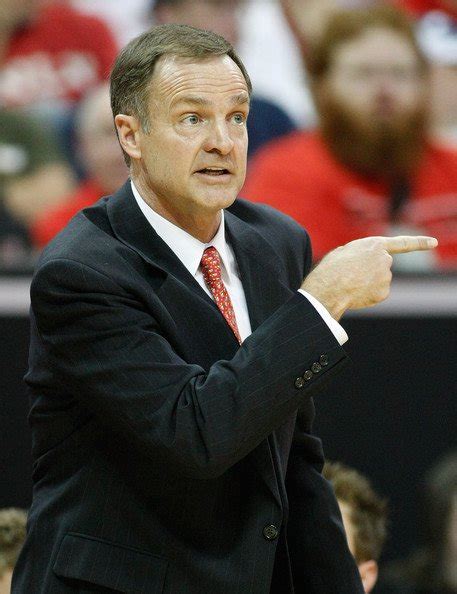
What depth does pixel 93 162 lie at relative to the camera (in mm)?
4797

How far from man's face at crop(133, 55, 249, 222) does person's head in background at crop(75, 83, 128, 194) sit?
2.41m

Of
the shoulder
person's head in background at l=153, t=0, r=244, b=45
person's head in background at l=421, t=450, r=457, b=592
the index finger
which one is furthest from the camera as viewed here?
person's head in background at l=153, t=0, r=244, b=45

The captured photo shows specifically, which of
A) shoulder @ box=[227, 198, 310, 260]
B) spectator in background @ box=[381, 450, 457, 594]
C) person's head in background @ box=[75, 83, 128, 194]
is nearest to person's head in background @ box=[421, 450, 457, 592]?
spectator in background @ box=[381, 450, 457, 594]

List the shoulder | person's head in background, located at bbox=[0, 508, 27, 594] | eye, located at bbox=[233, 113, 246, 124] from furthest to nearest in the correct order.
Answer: person's head in background, located at bbox=[0, 508, 27, 594]
the shoulder
eye, located at bbox=[233, 113, 246, 124]

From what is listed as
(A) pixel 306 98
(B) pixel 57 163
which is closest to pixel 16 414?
(B) pixel 57 163

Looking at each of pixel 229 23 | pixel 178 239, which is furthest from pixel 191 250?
pixel 229 23

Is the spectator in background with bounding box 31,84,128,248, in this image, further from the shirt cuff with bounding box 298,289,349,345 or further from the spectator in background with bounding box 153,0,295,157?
the shirt cuff with bounding box 298,289,349,345

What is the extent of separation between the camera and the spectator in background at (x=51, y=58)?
4793 millimetres

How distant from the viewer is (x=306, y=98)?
4824 millimetres

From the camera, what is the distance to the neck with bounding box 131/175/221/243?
244 cm

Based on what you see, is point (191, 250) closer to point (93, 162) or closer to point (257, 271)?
point (257, 271)

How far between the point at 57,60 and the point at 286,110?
3.04 ft

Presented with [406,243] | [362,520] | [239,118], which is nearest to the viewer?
Answer: [406,243]

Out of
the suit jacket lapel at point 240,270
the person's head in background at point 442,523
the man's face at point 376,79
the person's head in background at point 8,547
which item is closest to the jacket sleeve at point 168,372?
the suit jacket lapel at point 240,270
